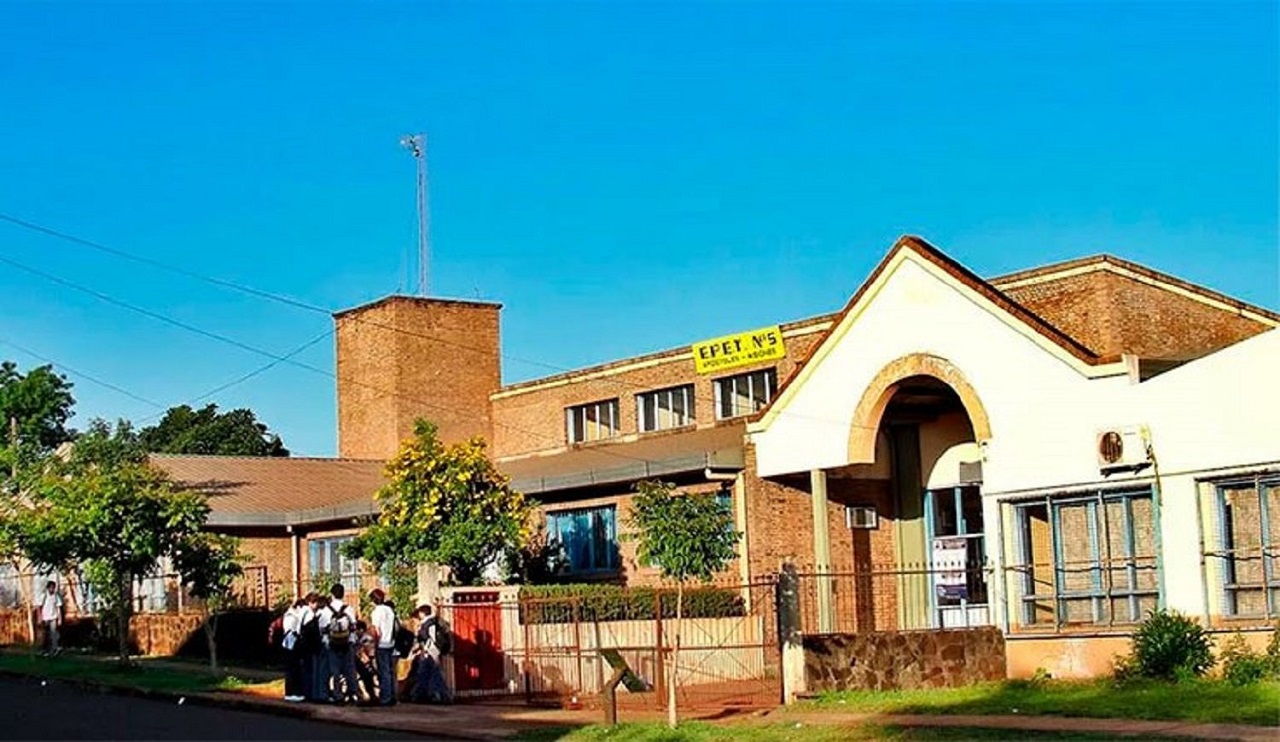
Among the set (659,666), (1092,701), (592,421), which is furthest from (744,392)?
(1092,701)

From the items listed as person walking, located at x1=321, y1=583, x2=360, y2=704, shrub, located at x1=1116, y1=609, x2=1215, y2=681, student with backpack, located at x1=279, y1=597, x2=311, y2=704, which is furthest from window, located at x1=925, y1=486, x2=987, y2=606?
student with backpack, located at x1=279, y1=597, x2=311, y2=704

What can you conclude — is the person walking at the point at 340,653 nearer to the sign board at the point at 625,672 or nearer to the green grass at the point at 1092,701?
the sign board at the point at 625,672

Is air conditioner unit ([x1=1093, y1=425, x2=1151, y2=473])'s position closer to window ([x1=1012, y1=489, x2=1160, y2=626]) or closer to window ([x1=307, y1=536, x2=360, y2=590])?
window ([x1=1012, y1=489, x2=1160, y2=626])

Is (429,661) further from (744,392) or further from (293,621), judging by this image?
(744,392)

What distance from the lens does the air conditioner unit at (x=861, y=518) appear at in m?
32.0

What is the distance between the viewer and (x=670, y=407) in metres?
41.1

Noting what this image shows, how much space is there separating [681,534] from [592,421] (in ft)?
54.5

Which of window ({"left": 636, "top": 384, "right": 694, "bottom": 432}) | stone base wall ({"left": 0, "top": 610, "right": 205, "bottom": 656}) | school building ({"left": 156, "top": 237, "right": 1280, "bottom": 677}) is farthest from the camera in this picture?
window ({"left": 636, "top": 384, "right": 694, "bottom": 432})

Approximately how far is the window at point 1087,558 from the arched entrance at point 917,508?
266 cm

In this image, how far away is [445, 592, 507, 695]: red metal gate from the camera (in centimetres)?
2678

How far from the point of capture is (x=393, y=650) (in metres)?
25.5

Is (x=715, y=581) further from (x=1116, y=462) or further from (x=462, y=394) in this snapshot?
(x=462, y=394)

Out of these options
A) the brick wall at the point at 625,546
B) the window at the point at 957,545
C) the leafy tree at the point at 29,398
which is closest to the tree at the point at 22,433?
the leafy tree at the point at 29,398

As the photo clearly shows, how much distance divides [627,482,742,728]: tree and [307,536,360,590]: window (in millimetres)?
13419
